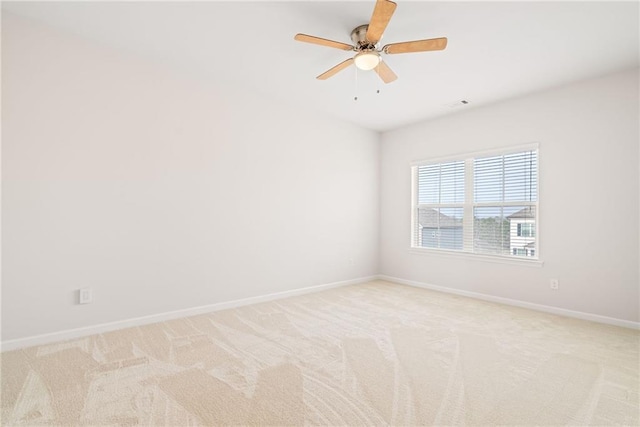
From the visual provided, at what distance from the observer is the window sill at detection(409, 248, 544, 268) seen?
12.6 feet

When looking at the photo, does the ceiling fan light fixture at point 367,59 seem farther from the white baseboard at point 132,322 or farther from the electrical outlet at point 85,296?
the electrical outlet at point 85,296

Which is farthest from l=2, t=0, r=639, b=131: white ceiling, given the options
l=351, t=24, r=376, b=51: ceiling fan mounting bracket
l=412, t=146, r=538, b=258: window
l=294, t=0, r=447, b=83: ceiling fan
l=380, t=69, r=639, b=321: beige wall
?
l=412, t=146, r=538, b=258: window

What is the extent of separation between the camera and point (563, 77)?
340 centimetres

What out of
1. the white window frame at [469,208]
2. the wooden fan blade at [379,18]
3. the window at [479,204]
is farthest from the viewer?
the window at [479,204]

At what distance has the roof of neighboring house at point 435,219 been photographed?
4.71m

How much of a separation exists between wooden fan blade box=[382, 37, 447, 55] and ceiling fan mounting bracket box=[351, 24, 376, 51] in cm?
13

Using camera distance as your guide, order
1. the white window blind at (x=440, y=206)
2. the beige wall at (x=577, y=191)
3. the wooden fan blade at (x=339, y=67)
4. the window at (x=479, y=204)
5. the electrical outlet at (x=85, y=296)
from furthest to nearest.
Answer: the white window blind at (x=440, y=206)
the window at (x=479, y=204)
the beige wall at (x=577, y=191)
the electrical outlet at (x=85, y=296)
the wooden fan blade at (x=339, y=67)

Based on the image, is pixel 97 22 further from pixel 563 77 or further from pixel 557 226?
pixel 557 226

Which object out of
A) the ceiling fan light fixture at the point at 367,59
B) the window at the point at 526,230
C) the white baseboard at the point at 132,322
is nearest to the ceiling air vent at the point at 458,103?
the window at the point at 526,230

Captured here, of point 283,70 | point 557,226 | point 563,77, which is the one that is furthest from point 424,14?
point 557,226

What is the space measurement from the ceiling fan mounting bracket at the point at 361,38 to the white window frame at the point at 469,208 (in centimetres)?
257

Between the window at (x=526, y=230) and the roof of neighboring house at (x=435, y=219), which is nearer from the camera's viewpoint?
the window at (x=526, y=230)

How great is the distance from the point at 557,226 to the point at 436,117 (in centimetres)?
216

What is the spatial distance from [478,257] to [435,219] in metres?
0.86
